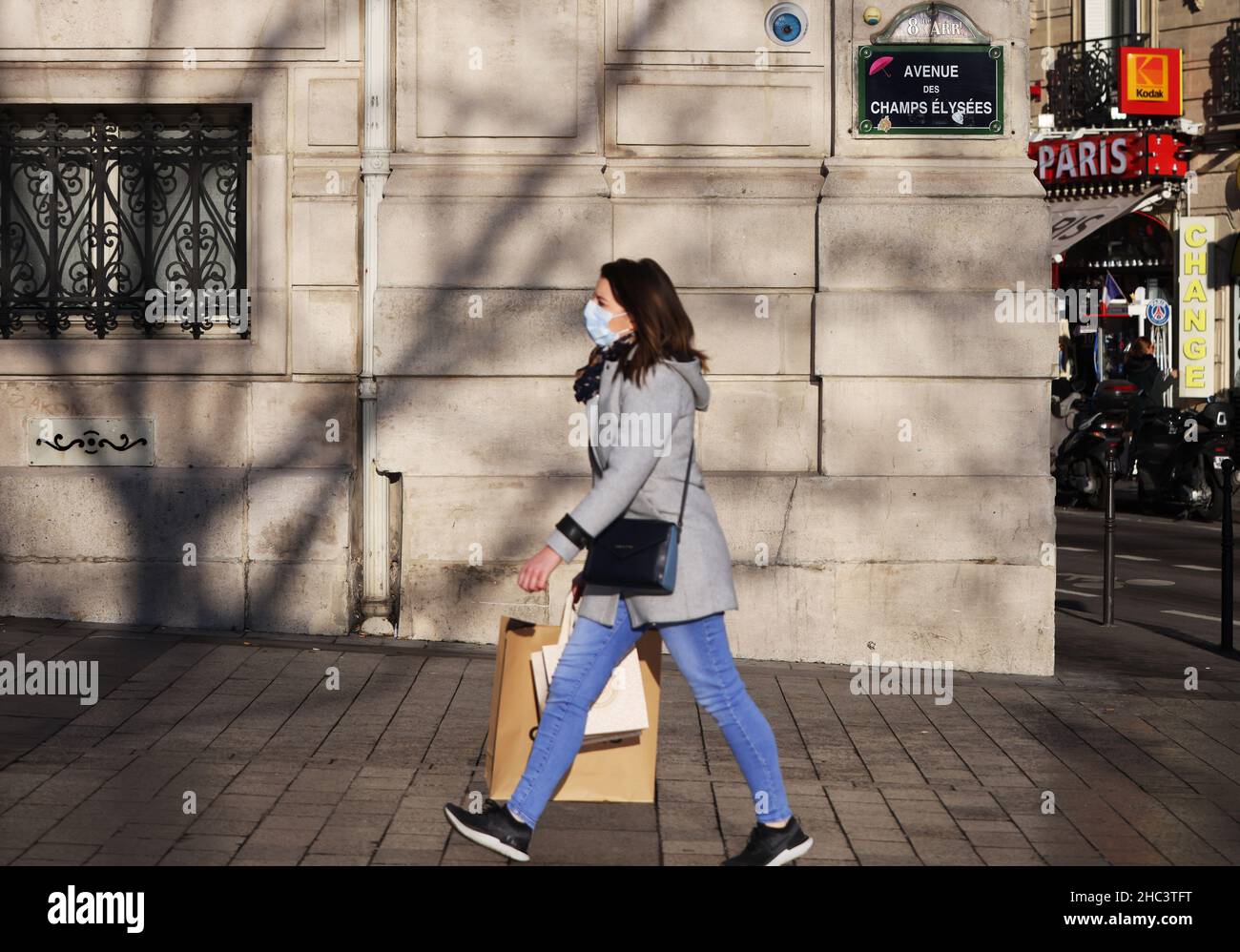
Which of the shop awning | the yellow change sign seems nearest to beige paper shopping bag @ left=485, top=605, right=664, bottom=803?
the shop awning

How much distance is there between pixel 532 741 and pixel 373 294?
404 cm

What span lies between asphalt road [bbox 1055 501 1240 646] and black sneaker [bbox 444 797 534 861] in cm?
635

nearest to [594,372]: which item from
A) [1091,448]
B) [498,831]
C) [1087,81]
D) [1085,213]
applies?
[498,831]

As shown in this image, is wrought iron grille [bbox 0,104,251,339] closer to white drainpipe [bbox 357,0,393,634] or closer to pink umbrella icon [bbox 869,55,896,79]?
white drainpipe [bbox 357,0,393,634]

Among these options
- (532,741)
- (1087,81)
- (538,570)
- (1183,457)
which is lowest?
(532,741)

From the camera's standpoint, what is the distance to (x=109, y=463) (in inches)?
370

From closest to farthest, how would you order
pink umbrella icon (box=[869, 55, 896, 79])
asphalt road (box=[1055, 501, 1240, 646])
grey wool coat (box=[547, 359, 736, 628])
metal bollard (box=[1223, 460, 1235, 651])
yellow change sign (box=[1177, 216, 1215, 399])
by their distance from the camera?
grey wool coat (box=[547, 359, 736, 628]) → pink umbrella icon (box=[869, 55, 896, 79]) → metal bollard (box=[1223, 460, 1235, 651]) → asphalt road (box=[1055, 501, 1240, 646]) → yellow change sign (box=[1177, 216, 1215, 399])

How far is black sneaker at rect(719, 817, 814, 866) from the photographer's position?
17.7 feet

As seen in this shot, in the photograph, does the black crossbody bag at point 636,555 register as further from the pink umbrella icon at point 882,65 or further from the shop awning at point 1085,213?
the shop awning at point 1085,213

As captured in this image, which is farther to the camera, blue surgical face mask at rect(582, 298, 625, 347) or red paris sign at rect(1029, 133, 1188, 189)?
red paris sign at rect(1029, 133, 1188, 189)

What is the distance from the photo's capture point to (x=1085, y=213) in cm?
2928

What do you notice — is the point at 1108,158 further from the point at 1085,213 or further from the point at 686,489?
the point at 686,489

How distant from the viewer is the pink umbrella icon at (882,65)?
9164mm
